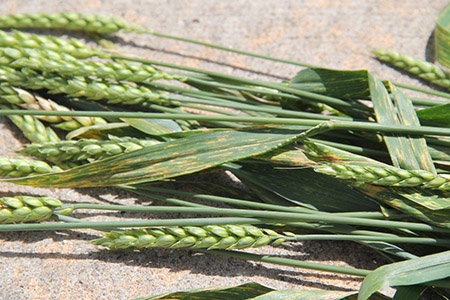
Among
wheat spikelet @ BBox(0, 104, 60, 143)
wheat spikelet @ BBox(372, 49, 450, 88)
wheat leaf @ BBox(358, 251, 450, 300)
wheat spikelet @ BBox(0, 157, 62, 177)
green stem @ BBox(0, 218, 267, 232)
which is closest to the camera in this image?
wheat leaf @ BBox(358, 251, 450, 300)

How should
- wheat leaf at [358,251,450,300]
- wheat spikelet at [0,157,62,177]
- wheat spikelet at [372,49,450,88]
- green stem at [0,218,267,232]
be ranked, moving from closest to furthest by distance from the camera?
wheat leaf at [358,251,450,300]
green stem at [0,218,267,232]
wheat spikelet at [0,157,62,177]
wheat spikelet at [372,49,450,88]

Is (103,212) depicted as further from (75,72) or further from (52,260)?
(75,72)

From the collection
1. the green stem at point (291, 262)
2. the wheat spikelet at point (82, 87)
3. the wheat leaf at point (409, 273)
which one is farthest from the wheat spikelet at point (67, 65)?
the wheat leaf at point (409, 273)

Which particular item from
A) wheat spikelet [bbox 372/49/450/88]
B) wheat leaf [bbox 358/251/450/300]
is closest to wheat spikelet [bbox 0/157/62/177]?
wheat leaf [bbox 358/251/450/300]

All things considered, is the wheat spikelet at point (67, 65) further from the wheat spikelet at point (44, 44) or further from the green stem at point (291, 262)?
the green stem at point (291, 262)

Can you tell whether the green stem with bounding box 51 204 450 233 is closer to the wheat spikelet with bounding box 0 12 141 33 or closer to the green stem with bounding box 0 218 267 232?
the green stem with bounding box 0 218 267 232
